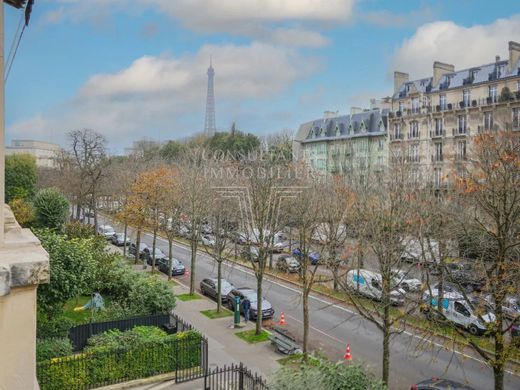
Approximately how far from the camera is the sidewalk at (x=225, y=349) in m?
15.8

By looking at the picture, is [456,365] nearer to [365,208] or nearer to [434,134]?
[365,208]

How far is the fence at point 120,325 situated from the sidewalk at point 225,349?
183cm

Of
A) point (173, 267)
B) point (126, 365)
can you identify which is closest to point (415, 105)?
point (173, 267)

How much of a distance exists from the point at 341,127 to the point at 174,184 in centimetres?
4154

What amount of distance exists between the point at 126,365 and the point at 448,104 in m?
48.9

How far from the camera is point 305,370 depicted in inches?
375

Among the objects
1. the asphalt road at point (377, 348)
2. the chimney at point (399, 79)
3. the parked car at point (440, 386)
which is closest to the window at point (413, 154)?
the asphalt road at point (377, 348)

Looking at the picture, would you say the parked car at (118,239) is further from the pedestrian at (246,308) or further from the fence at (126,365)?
the fence at (126,365)

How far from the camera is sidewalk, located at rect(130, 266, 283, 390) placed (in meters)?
15.8

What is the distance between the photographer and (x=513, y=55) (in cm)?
4788

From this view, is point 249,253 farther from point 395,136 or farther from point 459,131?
point 395,136

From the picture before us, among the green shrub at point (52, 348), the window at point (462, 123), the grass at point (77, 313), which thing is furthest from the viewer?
the window at point (462, 123)

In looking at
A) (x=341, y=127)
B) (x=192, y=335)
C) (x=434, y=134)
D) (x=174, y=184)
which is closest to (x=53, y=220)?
(x=174, y=184)

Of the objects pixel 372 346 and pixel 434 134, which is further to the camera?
pixel 434 134
